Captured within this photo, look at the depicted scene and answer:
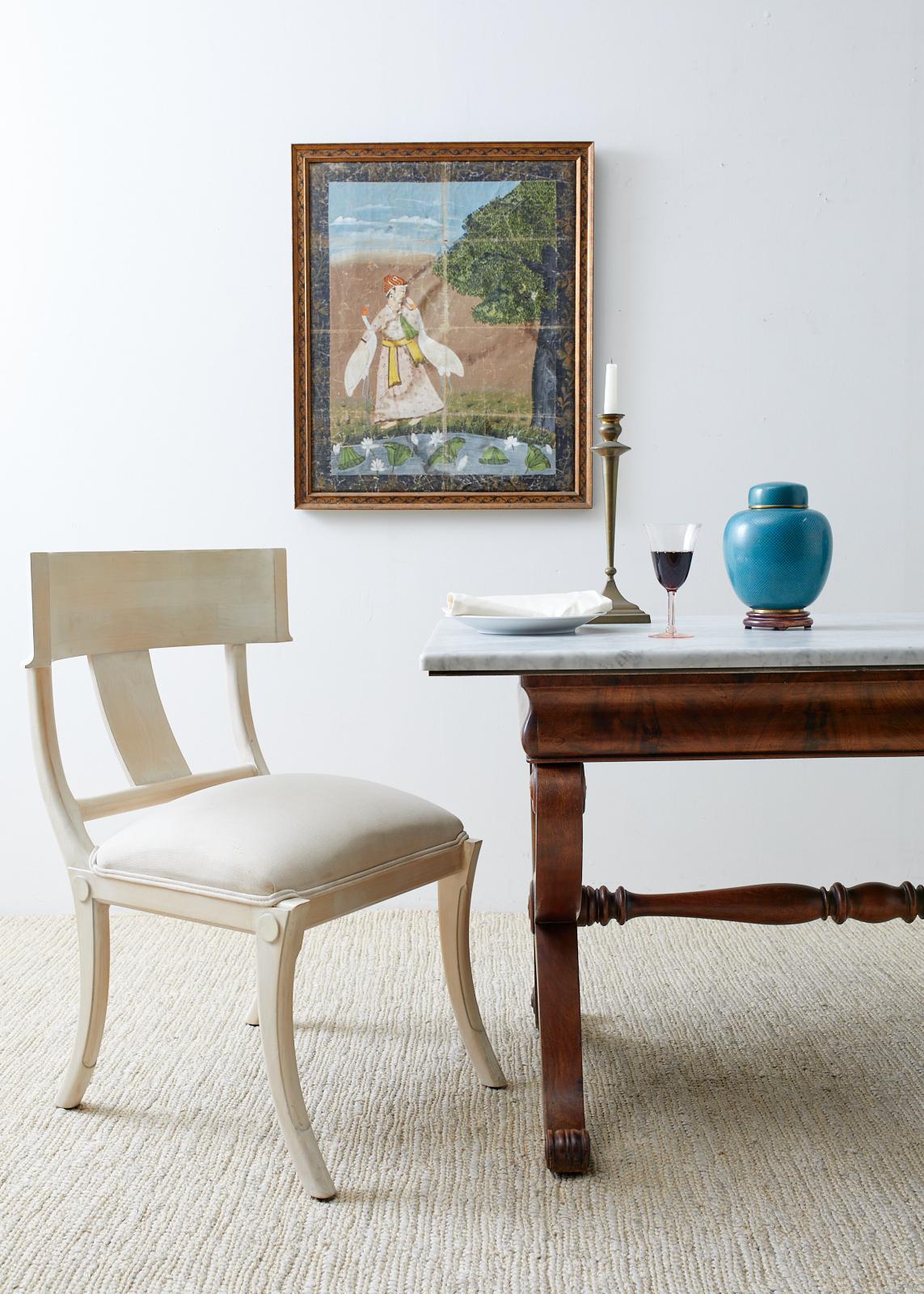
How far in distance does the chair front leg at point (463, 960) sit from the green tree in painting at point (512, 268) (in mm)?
1378

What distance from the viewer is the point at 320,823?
1562mm

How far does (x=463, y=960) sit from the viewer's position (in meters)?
1.78

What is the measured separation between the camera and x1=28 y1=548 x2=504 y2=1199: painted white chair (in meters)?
1.49

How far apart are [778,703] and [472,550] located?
4.56 ft

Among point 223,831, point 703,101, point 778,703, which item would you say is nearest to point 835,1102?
point 778,703

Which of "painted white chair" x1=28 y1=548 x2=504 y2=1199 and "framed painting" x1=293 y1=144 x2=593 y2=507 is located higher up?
"framed painting" x1=293 y1=144 x2=593 y2=507

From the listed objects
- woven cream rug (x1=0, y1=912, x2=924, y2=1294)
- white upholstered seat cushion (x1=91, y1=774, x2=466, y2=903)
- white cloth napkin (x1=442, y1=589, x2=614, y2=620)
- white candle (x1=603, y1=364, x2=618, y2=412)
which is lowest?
woven cream rug (x1=0, y1=912, x2=924, y2=1294)

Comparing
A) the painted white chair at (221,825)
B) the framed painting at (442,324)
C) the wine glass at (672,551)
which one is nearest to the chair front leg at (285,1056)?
the painted white chair at (221,825)

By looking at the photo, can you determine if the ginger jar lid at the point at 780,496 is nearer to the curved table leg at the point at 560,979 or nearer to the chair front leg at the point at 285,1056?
the curved table leg at the point at 560,979

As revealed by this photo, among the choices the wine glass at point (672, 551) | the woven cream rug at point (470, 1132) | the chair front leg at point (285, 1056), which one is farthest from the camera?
the wine glass at point (672, 551)

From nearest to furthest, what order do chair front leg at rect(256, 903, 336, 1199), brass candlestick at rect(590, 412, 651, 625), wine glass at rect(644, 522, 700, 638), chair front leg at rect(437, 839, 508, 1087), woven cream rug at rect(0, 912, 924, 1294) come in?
woven cream rug at rect(0, 912, 924, 1294)
chair front leg at rect(256, 903, 336, 1199)
wine glass at rect(644, 522, 700, 638)
chair front leg at rect(437, 839, 508, 1087)
brass candlestick at rect(590, 412, 651, 625)

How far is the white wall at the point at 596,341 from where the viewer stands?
2648 mm

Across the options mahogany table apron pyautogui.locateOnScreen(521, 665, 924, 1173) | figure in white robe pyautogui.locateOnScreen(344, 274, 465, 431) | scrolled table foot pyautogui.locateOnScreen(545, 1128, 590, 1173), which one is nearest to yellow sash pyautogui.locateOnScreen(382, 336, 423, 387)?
figure in white robe pyautogui.locateOnScreen(344, 274, 465, 431)

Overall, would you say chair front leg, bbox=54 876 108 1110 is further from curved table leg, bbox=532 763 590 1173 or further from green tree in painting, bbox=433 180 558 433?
green tree in painting, bbox=433 180 558 433
